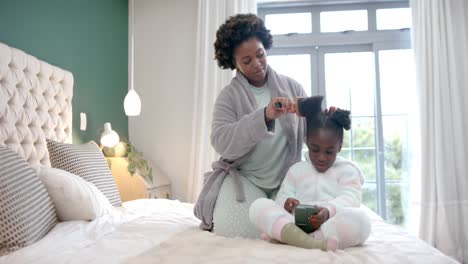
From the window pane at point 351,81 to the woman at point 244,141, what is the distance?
7.43 ft

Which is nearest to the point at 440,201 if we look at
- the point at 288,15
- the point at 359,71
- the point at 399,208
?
the point at 399,208

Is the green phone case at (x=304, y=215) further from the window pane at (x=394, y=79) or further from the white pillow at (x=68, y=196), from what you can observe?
the window pane at (x=394, y=79)

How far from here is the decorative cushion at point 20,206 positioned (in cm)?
136

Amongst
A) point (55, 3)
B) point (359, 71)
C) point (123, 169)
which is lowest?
point (123, 169)

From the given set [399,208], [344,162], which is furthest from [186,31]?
[344,162]

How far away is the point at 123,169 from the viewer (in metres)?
3.21

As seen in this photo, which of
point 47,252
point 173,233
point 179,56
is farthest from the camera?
point 179,56

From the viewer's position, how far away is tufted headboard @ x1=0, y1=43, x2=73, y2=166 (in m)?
2.02

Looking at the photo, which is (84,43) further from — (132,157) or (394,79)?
(394,79)

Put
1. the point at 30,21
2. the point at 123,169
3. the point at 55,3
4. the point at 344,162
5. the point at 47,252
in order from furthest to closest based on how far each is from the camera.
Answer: the point at 123,169, the point at 55,3, the point at 30,21, the point at 344,162, the point at 47,252

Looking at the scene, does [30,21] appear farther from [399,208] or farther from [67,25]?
[399,208]

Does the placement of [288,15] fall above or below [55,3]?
above

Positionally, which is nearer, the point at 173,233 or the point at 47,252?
the point at 47,252

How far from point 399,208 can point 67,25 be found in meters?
3.28
